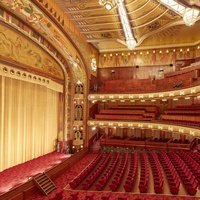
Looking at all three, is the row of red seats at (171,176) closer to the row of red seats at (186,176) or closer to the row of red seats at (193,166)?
the row of red seats at (186,176)

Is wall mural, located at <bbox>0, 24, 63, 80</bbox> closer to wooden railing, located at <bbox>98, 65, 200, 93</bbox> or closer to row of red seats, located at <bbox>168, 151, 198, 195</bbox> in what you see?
wooden railing, located at <bbox>98, 65, 200, 93</bbox>

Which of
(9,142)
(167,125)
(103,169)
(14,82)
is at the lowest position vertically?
(103,169)

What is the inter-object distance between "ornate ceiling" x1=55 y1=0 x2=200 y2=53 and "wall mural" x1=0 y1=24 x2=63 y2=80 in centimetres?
295

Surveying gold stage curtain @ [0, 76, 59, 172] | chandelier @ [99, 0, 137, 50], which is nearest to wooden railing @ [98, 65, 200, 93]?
chandelier @ [99, 0, 137, 50]

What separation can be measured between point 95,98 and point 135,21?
264 inches

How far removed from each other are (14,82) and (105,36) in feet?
25.0

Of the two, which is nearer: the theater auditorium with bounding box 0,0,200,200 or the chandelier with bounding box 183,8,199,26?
the theater auditorium with bounding box 0,0,200,200

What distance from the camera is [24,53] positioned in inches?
485

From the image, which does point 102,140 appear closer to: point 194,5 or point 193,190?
point 193,190

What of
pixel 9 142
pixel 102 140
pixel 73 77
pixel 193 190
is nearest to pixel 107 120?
pixel 102 140

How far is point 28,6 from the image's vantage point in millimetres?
9984

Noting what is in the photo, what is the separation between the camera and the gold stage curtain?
11828mm

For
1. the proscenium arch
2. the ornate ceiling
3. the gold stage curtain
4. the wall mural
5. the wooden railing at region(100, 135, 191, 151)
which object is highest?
the ornate ceiling

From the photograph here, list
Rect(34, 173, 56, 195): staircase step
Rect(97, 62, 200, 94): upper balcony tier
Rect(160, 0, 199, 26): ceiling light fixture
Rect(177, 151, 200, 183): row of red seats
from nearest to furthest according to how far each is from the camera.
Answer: Rect(34, 173, 56, 195): staircase step, Rect(177, 151, 200, 183): row of red seats, Rect(160, 0, 199, 26): ceiling light fixture, Rect(97, 62, 200, 94): upper balcony tier
